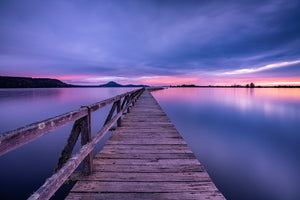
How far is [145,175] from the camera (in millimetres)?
2502

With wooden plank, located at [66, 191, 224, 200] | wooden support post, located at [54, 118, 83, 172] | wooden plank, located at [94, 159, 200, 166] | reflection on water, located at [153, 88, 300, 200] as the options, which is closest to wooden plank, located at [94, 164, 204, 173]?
wooden plank, located at [94, 159, 200, 166]

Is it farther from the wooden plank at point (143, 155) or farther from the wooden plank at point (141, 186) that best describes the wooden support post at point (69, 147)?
the wooden plank at point (143, 155)

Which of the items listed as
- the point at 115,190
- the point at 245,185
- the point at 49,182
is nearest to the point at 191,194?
the point at 115,190

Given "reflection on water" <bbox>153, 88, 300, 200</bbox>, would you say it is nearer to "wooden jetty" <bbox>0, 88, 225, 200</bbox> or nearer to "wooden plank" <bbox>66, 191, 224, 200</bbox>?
"wooden jetty" <bbox>0, 88, 225, 200</bbox>

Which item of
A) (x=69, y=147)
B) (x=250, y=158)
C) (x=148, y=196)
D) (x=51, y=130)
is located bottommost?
(x=250, y=158)

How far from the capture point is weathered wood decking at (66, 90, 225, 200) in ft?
6.84

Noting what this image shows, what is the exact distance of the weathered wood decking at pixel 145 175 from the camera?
6.84 ft

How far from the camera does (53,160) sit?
19.1ft

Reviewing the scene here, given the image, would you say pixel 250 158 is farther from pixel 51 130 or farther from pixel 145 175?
pixel 51 130

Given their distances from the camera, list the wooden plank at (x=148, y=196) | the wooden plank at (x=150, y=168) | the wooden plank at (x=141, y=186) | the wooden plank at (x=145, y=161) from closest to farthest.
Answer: the wooden plank at (x=148, y=196)
the wooden plank at (x=141, y=186)
the wooden plank at (x=150, y=168)
the wooden plank at (x=145, y=161)

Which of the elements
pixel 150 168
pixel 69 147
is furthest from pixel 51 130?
pixel 150 168

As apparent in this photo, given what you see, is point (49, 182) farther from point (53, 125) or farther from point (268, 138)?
point (268, 138)

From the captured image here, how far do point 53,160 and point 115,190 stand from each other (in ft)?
17.7

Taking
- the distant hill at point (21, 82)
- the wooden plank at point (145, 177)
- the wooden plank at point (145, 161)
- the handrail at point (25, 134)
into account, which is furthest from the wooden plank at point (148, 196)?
the distant hill at point (21, 82)
